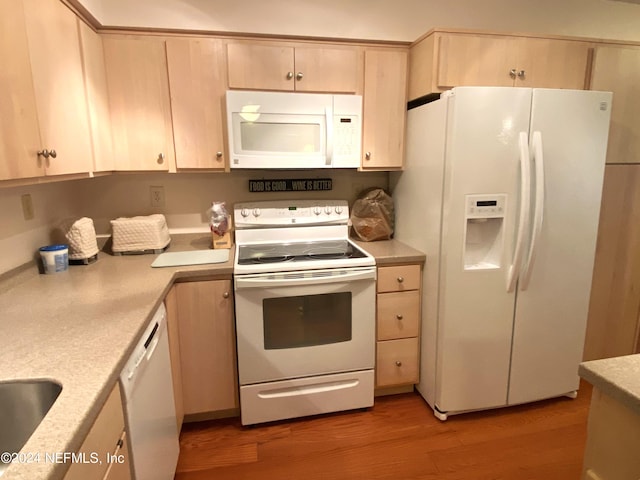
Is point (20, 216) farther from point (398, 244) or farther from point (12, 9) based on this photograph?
point (398, 244)

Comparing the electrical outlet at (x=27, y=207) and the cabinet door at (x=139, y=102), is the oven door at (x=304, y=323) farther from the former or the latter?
the electrical outlet at (x=27, y=207)

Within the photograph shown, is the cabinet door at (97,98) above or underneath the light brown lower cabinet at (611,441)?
above

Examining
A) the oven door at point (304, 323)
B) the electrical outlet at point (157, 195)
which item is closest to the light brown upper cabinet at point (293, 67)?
the electrical outlet at point (157, 195)

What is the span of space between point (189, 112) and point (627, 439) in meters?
2.08

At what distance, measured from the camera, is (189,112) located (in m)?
1.92

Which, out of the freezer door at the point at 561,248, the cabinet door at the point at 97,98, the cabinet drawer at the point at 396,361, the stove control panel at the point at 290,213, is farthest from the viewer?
the stove control panel at the point at 290,213

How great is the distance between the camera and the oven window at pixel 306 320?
1855 mm

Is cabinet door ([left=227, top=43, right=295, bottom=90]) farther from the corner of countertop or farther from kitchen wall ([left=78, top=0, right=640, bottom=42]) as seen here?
the corner of countertop

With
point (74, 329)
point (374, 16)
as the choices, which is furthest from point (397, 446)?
point (374, 16)

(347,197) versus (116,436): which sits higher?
(347,197)

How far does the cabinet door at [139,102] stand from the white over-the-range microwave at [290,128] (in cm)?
36

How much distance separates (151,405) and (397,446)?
1243mm

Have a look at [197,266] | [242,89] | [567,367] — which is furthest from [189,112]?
[567,367]

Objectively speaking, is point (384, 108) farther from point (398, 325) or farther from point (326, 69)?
point (398, 325)
